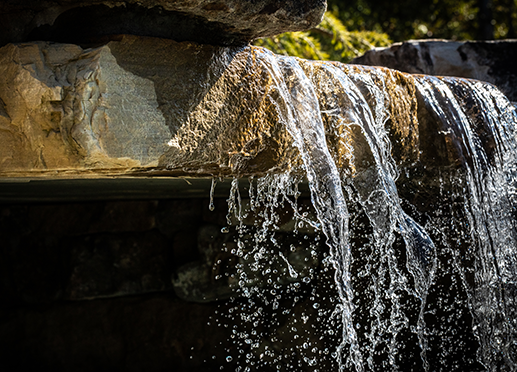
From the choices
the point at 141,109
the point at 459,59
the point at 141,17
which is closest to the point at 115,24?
the point at 141,17

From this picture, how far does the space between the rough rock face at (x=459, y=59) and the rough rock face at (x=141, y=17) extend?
208cm

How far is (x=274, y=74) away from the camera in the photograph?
137 centimetres

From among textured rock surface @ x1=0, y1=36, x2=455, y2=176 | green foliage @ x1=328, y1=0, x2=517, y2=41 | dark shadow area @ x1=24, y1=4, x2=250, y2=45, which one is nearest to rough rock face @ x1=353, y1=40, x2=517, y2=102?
textured rock surface @ x1=0, y1=36, x2=455, y2=176

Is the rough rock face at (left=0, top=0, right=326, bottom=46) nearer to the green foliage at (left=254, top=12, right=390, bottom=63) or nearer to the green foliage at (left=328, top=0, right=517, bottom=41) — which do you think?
the green foliage at (left=254, top=12, right=390, bottom=63)

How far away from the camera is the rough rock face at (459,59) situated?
292 centimetres

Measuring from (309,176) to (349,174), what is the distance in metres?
0.19

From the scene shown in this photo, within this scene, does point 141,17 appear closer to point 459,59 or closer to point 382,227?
point 382,227

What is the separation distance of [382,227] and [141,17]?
1066 mm

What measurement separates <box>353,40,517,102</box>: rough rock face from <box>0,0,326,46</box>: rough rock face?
2.08 metres

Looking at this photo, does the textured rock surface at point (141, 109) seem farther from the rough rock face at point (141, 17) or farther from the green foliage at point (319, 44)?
the green foliage at point (319, 44)

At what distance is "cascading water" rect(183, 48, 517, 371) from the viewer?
1.49 metres

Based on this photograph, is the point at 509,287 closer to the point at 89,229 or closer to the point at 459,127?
the point at 459,127

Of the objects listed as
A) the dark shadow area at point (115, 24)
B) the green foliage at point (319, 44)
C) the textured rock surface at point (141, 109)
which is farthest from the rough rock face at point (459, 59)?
the dark shadow area at point (115, 24)

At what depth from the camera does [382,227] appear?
5.54ft
